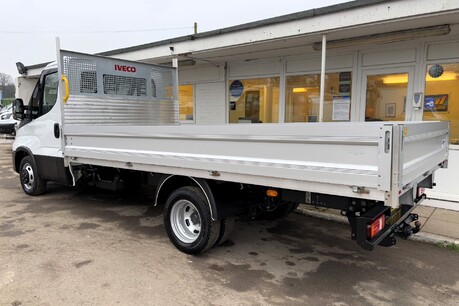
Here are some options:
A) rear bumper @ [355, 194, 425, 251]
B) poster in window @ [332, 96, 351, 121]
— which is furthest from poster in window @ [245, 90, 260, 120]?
rear bumper @ [355, 194, 425, 251]

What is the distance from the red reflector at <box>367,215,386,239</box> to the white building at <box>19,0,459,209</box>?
3.36 meters

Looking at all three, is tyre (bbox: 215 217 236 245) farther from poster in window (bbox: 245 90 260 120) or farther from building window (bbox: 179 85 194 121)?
building window (bbox: 179 85 194 121)

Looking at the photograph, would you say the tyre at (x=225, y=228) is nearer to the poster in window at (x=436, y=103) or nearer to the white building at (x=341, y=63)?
the white building at (x=341, y=63)

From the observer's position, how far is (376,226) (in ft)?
10.1

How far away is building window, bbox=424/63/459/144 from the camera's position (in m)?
6.14

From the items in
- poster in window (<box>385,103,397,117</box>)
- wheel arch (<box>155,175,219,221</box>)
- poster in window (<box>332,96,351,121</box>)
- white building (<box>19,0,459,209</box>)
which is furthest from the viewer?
poster in window (<box>332,96,351,121</box>)

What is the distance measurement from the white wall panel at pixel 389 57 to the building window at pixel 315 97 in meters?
0.47

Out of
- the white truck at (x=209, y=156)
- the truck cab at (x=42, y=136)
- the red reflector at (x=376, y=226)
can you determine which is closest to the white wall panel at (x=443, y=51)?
the white truck at (x=209, y=156)

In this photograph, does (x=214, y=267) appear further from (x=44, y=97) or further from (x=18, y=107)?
(x=18, y=107)

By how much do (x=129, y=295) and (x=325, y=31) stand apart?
4.91 m

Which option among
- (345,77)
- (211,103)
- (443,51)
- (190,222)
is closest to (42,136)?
(190,222)

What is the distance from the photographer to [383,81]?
6875 millimetres

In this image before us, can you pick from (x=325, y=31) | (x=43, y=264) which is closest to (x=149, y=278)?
(x=43, y=264)

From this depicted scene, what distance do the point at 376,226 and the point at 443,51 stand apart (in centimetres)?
459
